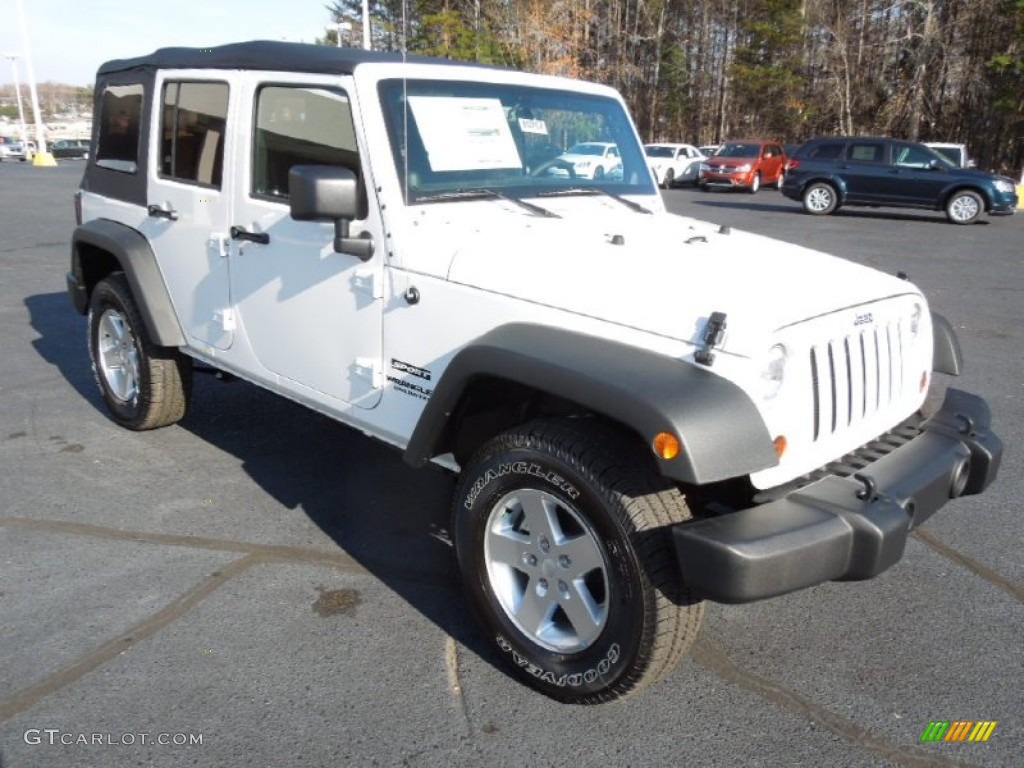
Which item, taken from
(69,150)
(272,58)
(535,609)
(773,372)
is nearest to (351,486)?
(535,609)

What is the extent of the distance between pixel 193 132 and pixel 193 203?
36 centimetres

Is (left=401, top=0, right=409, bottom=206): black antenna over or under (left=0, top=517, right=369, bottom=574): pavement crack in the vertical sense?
over

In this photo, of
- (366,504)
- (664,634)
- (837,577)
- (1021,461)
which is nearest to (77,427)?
(366,504)

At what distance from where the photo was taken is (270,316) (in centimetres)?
373

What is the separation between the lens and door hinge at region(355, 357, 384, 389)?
3244 millimetres

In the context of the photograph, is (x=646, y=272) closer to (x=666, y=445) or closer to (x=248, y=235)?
(x=666, y=445)

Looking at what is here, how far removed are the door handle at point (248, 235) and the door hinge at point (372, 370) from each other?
782 mm

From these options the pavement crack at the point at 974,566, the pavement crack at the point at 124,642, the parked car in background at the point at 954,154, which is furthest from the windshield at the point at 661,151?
the pavement crack at the point at 124,642

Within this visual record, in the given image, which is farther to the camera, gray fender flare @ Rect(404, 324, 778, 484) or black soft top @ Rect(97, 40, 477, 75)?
black soft top @ Rect(97, 40, 477, 75)

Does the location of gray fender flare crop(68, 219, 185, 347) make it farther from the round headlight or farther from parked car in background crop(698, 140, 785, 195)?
parked car in background crop(698, 140, 785, 195)

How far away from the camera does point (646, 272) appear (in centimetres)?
270

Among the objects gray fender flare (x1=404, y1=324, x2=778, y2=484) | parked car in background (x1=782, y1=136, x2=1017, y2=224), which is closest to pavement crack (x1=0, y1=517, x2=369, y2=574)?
gray fender flare (x1=404, y1=324, x2=778, y2=484)

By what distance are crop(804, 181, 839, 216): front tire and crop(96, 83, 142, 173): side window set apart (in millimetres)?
17699

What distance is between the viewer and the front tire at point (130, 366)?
4727mm
